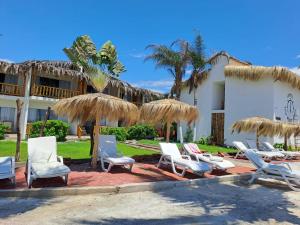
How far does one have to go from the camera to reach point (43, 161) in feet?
29.1

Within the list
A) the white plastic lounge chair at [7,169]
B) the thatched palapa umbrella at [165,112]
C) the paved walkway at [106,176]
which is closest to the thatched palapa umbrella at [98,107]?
the paved walkway at [106,176]

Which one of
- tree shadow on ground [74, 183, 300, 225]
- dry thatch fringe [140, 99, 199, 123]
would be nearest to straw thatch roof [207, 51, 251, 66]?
dry thatch fringe [140, 99, 199, 123]

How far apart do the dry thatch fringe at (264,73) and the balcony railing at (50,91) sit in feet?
44.0

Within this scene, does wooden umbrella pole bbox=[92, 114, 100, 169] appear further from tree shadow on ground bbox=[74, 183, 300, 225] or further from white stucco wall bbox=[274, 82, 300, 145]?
white stucco wall bbox=[274, 82, 300, 145]

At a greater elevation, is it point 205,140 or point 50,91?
point 50,91

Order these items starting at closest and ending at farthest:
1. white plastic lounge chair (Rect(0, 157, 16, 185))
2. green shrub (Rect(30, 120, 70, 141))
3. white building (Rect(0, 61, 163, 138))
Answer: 1. white plastic lounge chair (Rect(0, 157, 16, 185))
2. green shrub (Rect(30, 120, 70, 141))
3. white building (Rect(0, 61, 163, 138))

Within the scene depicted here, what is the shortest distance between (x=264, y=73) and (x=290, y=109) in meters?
3.91

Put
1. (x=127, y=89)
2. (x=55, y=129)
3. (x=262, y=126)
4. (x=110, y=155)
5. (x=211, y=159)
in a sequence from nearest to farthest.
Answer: (x=110, y=155) < (x=211, y=159) < (x=262, y=126) < (x=55, y=129) < (x=127, y=89)

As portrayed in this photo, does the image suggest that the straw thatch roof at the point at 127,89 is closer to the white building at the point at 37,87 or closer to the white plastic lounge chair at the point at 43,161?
the white building at the point at 37,87

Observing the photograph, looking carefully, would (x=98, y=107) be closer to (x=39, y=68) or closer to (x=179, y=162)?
(x=179, y=162)

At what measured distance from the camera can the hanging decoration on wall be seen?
24487 millimetres

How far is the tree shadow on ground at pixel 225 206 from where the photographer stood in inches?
236

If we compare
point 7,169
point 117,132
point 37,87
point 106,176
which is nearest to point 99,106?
point 106,176

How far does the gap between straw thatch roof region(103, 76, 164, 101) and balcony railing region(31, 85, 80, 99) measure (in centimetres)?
317
